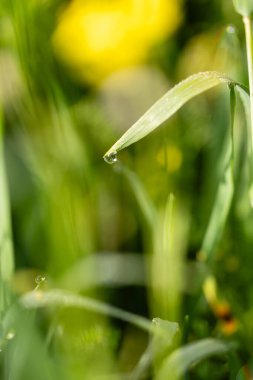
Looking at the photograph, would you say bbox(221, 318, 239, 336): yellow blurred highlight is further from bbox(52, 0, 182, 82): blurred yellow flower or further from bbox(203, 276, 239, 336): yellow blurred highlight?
bbox(52, 0, 182, 82): blurred yellow flower

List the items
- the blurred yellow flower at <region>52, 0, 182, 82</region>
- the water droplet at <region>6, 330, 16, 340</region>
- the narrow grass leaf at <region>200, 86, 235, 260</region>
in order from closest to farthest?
the water droplet at <region>6, 330, 16, 340</region> < the narrow grass leaf at <region>200, 86, 235, 260</region> < the blurred yellow flower at <region>52, 0, 182, 82</region>

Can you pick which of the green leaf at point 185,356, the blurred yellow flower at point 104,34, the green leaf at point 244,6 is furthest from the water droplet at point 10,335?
the blurred yellow flower at point 104,34

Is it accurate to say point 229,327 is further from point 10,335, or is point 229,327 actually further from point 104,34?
point 104,34

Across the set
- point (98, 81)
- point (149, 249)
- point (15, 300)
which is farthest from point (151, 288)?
point (98, 81)

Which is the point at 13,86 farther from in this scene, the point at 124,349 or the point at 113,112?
the point at 124,349

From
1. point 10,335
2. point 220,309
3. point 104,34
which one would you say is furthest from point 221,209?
point 104,34

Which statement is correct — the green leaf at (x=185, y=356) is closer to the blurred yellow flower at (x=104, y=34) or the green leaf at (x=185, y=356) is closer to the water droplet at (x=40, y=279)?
the water droplet at (x=40, y=279)

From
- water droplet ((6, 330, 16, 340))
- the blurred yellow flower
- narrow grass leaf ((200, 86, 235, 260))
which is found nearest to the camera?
water droplet ((6, 330, 16, 340))

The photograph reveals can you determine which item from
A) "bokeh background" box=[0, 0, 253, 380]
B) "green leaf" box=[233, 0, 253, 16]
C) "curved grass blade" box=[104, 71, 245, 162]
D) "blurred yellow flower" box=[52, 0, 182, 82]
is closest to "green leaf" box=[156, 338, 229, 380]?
"bokeh background" box=[0, 0, 253, 380]
